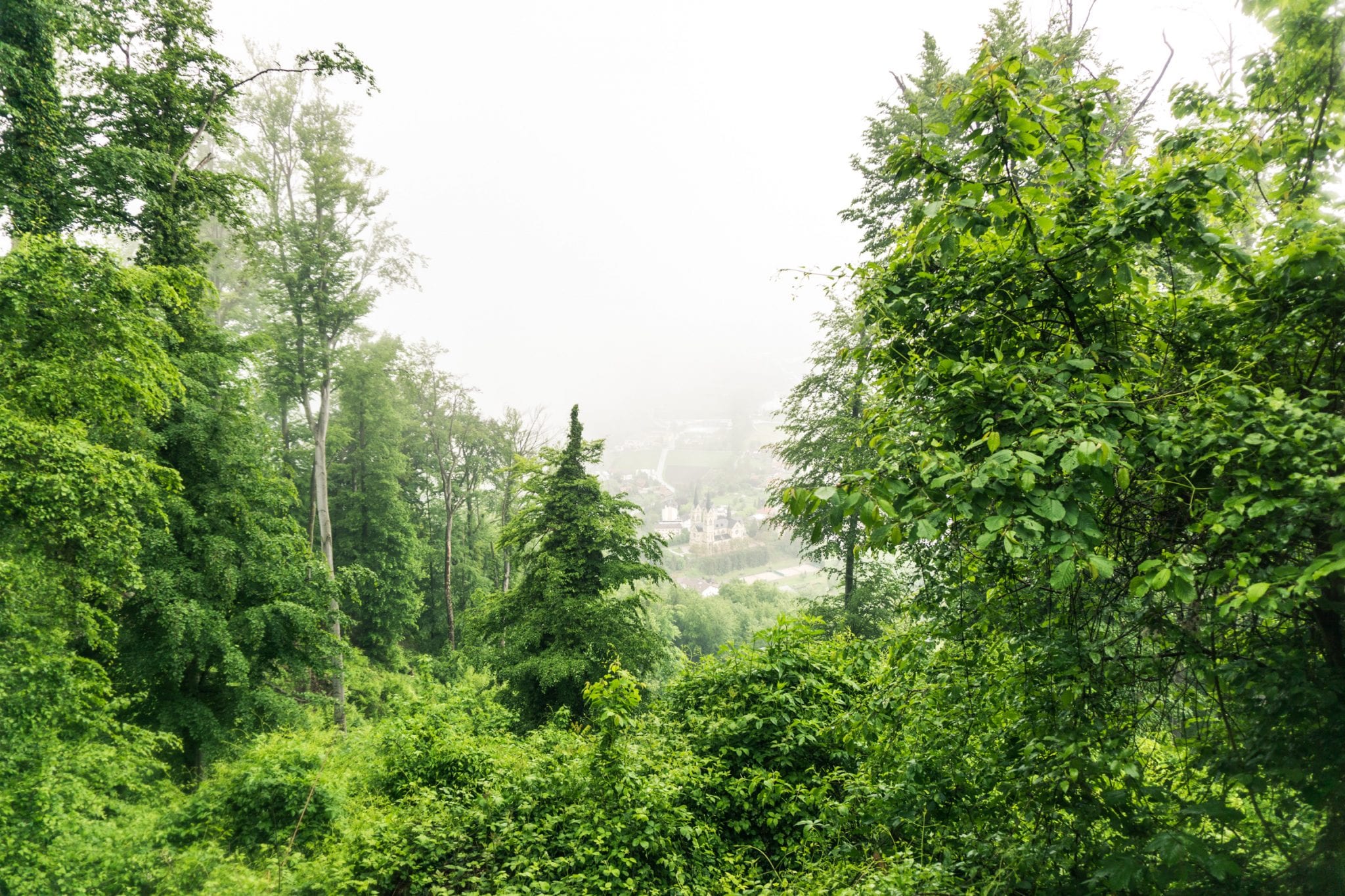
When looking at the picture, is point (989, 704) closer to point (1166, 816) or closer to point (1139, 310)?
point (1166, 816)

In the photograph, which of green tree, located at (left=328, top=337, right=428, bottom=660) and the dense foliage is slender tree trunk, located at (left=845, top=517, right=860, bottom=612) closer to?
the dense foliage

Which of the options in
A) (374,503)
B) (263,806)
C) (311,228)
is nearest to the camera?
(263,806)

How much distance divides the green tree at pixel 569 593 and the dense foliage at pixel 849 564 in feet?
0.27

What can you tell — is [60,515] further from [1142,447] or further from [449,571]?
[449,571]

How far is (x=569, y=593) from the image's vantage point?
33.8 ft

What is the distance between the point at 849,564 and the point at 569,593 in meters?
6.67

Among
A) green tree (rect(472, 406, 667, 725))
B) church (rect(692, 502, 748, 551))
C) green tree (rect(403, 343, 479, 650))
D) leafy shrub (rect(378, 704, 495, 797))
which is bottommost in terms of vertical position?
church (rect(692, 502, 748, 551))

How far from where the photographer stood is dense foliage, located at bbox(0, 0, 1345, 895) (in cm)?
201

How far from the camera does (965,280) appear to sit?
8.59 feet

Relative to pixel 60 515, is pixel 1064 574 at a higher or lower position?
lower

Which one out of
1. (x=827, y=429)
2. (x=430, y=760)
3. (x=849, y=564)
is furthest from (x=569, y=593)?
(x=827, y=429)

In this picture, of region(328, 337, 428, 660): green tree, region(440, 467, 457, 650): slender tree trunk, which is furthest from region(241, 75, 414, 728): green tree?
region(440, 467, 457, 650): slender tree trunk

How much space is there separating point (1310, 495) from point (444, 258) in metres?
123

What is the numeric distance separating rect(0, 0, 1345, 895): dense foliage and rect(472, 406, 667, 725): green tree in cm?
8
